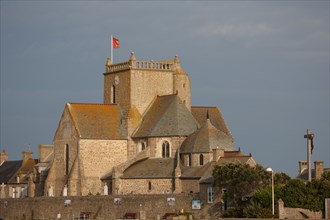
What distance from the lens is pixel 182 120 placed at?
370 ft

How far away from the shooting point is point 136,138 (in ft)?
→ 377

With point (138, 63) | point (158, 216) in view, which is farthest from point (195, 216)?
point (138, 63)

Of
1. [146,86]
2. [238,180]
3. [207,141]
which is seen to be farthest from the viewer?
[146,86]

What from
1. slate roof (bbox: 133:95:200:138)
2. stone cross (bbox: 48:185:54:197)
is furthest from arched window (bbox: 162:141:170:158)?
stone cross (bbox: 48:185:54:197)

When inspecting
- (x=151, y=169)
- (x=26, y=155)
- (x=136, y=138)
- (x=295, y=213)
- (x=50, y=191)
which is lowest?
(x=295, y=213)

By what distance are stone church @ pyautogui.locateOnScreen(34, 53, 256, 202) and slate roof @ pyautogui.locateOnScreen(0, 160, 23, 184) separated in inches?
354

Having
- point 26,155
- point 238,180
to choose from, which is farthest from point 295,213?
point 26,155

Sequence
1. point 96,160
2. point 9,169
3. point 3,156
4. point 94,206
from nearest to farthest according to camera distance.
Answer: point 94,206, point 96,160, point 9,169, point 3,156

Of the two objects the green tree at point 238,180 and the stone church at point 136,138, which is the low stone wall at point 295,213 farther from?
the stone church at point 136,138

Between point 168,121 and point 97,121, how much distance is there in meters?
7.05

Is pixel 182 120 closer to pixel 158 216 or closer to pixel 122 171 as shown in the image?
pixel 122 171

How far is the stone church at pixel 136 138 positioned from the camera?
107m

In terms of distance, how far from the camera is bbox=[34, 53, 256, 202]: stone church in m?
107

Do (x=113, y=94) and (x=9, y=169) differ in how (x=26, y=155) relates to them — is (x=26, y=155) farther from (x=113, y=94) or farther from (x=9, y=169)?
(x=113, y=94)
